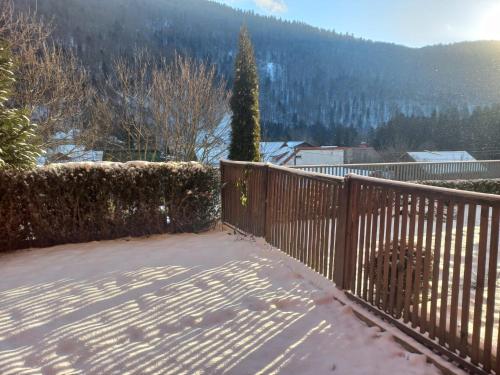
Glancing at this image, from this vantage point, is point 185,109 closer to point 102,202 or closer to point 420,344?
point 102,202

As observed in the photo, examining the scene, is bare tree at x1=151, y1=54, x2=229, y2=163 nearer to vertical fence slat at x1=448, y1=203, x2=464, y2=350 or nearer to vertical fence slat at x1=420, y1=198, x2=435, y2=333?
vertical fence slat at x1=420, y1=198, x2=435, y2=333

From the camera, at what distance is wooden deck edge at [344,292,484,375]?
252 cm

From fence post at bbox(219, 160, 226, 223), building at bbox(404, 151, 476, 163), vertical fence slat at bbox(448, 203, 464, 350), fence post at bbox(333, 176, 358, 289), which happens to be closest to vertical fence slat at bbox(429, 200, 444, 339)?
vertical fence slat at bbox(448, 203, 464, 350)

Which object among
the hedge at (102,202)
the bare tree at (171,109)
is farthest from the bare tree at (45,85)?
the hedge at (102,202)

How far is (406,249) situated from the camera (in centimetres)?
310

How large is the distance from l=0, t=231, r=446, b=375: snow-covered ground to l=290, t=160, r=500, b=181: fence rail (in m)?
6.87

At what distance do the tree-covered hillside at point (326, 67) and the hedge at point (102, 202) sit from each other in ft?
95.9

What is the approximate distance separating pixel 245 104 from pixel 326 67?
86683mm

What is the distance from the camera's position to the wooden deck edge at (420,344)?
2.52 meters

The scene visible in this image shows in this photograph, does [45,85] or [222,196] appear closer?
[222,196]

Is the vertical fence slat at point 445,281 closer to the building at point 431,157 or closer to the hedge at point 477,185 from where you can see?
the hedge at point 477,185

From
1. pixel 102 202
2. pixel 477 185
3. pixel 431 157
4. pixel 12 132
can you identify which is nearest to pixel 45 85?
pixel 12 132

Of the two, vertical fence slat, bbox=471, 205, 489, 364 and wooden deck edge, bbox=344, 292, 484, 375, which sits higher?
vertical fence slat, bbox=471, 205, 489, 364

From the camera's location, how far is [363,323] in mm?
3309
